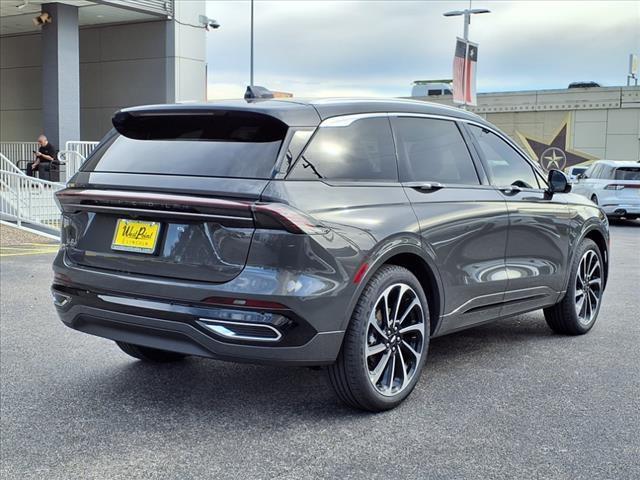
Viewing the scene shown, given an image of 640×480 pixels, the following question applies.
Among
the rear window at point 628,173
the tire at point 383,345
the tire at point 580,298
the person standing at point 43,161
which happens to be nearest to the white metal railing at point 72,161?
the person standing at point 43,161

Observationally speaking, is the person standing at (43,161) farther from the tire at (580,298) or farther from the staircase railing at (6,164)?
the tire at (580,298)

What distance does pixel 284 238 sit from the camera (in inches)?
149

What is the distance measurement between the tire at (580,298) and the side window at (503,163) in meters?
0.82

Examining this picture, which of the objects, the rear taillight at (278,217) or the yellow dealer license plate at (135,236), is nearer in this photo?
the rear taillight at (278,217)

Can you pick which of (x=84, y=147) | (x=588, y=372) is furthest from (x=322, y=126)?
(x=84, y=147)

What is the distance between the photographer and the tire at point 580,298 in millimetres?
6195

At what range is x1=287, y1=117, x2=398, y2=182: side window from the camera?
4098 mm

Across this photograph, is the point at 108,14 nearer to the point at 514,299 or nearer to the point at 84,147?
the point at 84,147

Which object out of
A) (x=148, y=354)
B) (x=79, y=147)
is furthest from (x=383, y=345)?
(x=79, y=147)

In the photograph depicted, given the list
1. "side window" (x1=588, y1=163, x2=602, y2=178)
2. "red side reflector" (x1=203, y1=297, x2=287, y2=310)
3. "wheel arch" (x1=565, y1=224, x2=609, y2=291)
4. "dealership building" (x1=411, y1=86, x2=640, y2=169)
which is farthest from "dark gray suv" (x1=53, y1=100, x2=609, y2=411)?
"dealership building" (x1=411, y1=86, x2=640, y2=169)

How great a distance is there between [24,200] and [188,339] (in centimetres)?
1201

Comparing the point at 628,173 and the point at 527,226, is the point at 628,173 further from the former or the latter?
the point at 527,226

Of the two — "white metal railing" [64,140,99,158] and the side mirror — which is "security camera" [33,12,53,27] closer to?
"white metal railing" [64,140,99,158]

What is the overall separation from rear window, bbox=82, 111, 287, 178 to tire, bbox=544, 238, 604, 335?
319 centimetres
